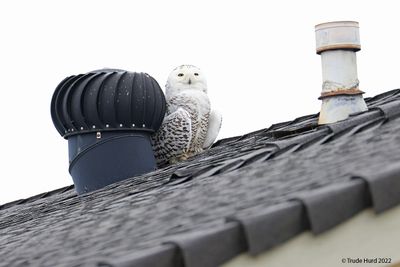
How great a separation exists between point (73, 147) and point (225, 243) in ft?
24.8

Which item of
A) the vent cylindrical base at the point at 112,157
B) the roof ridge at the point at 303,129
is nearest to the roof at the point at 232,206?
the roof ridge at the point at 303,129

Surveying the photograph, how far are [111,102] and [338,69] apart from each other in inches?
108

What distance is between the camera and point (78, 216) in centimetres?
867

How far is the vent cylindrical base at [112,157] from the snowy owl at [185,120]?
0.34 metres

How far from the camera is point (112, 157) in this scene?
39.8 feet

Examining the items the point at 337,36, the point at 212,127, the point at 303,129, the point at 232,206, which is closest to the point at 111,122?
the point at 212,127

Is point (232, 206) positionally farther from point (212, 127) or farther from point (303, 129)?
point (212, 127)

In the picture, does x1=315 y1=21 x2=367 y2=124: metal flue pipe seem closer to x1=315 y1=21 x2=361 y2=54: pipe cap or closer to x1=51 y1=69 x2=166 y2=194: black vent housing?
x1=315 y1=21 x2=361 y2=54: pipe cap

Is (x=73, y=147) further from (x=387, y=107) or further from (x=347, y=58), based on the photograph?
(x=387, y=107)

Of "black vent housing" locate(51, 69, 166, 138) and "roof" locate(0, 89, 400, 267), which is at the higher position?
"black vent housing" locate(51, 69, 166, 138)

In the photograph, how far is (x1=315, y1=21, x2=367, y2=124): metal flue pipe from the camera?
33.3ft

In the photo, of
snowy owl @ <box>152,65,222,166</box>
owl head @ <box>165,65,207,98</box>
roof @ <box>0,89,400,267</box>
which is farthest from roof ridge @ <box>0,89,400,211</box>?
owl head @ <box>165,65,207,98</box>

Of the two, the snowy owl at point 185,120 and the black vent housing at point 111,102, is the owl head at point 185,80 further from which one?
the black vent housing at point 111,102

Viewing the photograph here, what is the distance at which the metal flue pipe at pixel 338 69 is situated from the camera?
10.2 metres
